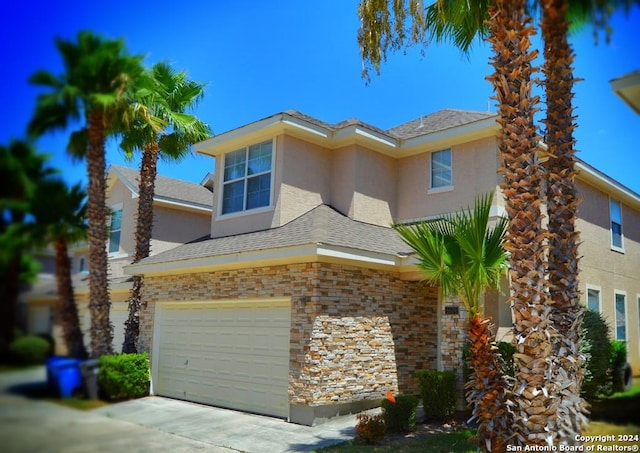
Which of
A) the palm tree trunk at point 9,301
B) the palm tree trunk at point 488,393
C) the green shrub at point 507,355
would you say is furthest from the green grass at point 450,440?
the palm tree trunk at point 9,301

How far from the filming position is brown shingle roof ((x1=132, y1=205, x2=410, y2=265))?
11.2 meters

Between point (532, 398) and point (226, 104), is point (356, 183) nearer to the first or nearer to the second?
point (532, 398)

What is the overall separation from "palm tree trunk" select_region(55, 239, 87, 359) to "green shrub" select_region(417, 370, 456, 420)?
9.42m

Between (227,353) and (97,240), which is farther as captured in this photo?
(227,353)

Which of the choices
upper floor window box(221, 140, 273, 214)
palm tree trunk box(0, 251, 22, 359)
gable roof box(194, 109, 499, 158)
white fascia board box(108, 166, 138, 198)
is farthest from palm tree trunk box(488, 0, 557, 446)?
upper floor window box(221, 140, 273, 214)

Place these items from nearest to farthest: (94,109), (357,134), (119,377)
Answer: (94,109) → (119,377) → (357,134)

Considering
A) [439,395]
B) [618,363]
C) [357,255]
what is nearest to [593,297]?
[618,363]

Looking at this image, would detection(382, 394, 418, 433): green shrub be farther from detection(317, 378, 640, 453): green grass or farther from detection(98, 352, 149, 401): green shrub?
detection(98, 352, 149, 401): green shrub

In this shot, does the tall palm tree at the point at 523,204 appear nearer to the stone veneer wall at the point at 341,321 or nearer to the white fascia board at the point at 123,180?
the stone veneer wall at the point at 341,321

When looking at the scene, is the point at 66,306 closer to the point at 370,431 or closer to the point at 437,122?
the point at 370,431

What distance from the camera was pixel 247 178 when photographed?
A: 46.9 feet

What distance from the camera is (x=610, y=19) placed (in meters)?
2.82

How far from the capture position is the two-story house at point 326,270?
10836 mm

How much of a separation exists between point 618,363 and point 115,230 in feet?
37.3
